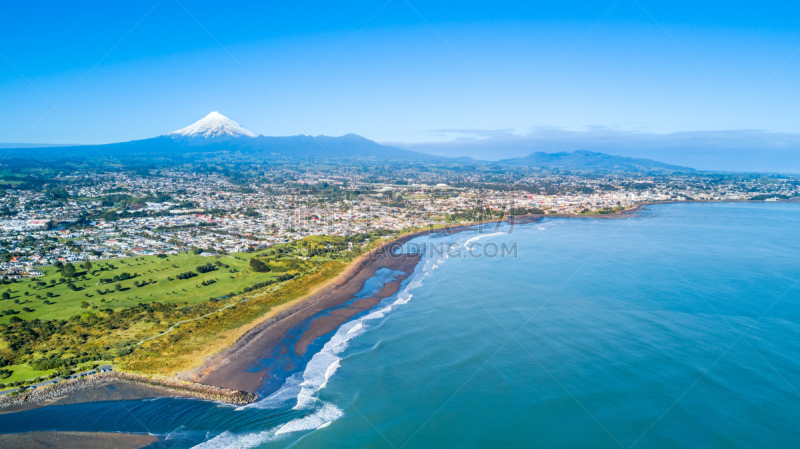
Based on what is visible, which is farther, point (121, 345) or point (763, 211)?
point (763, 211)

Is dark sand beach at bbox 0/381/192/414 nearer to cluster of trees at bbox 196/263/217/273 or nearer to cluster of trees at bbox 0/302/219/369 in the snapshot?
cluster of trees at bbox 0/302/219/369

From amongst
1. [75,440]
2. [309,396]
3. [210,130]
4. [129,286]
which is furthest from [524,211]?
[210,130]

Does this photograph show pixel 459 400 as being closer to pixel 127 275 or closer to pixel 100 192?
pixel 127 275

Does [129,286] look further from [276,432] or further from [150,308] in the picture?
[276,432]

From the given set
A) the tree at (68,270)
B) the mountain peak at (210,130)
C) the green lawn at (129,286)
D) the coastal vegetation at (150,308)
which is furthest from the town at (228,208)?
the mountain peak at (210,130)

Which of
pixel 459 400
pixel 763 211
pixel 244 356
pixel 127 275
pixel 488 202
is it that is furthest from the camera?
pixel 488 202

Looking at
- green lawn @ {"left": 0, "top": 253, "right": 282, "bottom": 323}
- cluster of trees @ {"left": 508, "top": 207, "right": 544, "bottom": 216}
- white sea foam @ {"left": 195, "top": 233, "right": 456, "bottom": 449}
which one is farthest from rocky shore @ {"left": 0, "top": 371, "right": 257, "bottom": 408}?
cluster of trees @ {"left": 508, "top": 207, "right": 544, "bottom": 216}

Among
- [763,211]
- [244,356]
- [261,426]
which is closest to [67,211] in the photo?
[244,356]

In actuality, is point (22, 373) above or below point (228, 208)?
above
